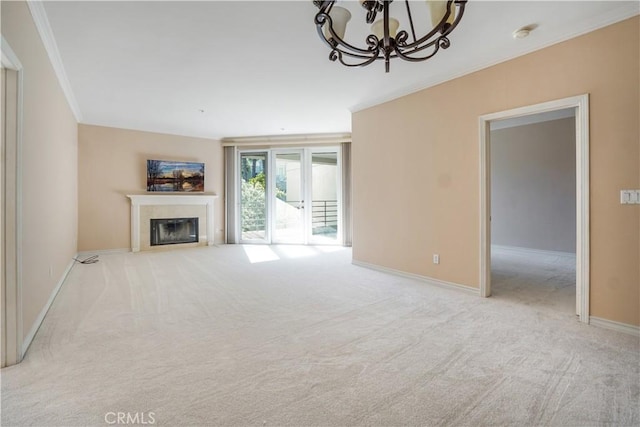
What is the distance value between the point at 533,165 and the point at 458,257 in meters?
4.01

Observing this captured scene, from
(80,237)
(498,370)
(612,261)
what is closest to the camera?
(498,370)

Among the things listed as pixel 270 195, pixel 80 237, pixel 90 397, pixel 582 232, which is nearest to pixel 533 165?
pixel 582 232

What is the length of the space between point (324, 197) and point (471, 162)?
4278mm

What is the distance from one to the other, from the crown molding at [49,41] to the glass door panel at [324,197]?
463 cm

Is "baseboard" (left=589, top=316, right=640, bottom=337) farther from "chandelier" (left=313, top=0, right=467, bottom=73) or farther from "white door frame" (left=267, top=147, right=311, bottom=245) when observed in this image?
"white door frame" (left=267, top=147, right=311, bottom=245)

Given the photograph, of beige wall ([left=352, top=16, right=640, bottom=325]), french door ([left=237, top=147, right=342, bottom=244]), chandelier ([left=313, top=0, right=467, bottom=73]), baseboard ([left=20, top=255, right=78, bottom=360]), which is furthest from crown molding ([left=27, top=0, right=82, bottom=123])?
french door ([left=237, top=147, right=342, bottom=244])

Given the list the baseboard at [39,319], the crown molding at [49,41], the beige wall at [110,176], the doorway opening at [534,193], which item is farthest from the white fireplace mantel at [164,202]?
the doorway opening at [534,193]

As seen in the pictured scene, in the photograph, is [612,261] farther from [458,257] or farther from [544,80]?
[544,80]

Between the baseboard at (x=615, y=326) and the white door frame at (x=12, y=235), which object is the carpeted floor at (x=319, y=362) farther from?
the white door frame at (x=12, y=235)

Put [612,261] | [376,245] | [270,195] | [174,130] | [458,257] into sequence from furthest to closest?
[270,195] < [174,130] < [376,245] < [458,257] < [612,261]

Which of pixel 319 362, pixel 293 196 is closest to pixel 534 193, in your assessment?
pixel 293 196

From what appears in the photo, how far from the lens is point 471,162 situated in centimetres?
A: 353

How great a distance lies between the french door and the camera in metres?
7.43

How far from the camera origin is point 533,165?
6.30 meters
